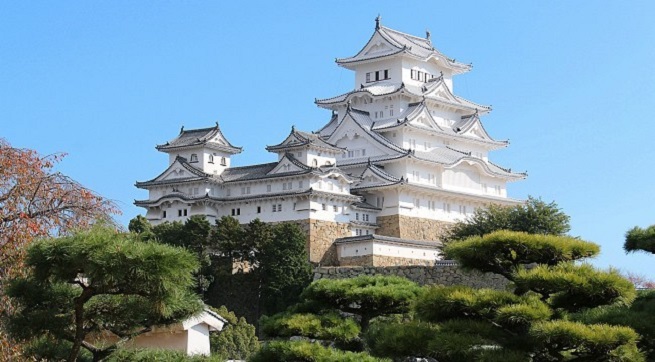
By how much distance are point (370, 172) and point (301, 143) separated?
12.8 feet

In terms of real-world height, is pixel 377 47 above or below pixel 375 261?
above

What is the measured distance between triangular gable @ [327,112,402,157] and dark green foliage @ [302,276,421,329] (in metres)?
32.8

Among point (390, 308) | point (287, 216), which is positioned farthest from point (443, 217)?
point (390, 308)

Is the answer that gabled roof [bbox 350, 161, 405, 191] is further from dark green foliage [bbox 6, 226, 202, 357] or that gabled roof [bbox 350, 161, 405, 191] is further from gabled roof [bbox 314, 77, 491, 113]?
dark green foliage [bbox 6, 226, 202, 357]

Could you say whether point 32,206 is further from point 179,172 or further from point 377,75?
point 377,75

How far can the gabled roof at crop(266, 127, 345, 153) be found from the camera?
4847 centimetres

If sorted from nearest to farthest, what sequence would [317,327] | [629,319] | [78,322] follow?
1. [78,322]
2. [629,319]
3. [317,327]

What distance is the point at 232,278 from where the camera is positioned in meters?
43.3

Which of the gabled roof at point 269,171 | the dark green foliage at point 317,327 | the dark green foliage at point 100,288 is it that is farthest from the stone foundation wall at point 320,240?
the dark green foliage at point 100,288

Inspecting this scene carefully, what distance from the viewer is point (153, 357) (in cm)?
1146

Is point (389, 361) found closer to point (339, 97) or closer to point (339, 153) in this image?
point (339, 153)

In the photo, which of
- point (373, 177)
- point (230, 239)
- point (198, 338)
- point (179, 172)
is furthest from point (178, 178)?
point (198, 338)

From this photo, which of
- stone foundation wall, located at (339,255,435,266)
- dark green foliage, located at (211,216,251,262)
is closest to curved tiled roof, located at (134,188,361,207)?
stone foundation wall, located at (339,255,435,266)

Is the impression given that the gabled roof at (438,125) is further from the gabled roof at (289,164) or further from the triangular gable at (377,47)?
the gabled roof at (289,164)
